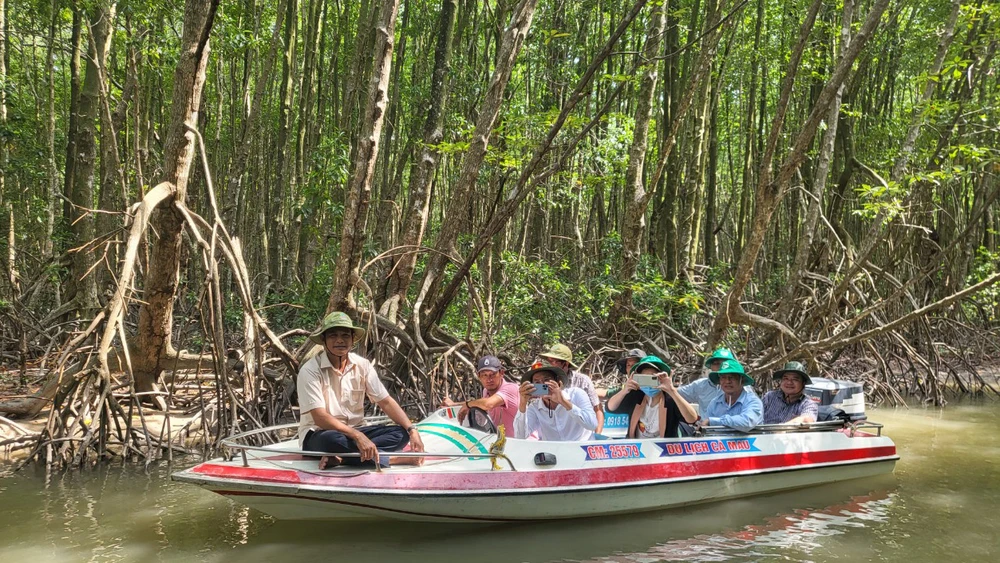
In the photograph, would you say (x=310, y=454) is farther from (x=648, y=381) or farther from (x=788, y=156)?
(x=788, y=156)

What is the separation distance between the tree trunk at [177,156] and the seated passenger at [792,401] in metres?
4.69

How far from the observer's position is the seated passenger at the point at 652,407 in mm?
5652

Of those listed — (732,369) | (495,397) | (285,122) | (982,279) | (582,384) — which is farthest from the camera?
(285,122)

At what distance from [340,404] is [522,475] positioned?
1276 millimetres

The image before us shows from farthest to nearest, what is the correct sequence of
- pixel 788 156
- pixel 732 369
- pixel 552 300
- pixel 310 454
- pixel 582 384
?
pixel 552 300 → pixel 788 156 → pixel 732 369 → pixel 582 384 → pixel 310 454

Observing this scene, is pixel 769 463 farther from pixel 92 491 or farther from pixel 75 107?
pixel 75 107

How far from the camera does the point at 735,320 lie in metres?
8.97

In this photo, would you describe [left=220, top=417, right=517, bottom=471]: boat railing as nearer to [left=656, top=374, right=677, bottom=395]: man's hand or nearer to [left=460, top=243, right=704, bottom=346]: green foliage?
[left=656, top=374, right=677, bottom=395]: man's hand

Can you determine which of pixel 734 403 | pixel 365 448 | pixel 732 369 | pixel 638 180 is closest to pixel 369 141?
pixel 365 448

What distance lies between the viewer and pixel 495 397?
5.53 meters

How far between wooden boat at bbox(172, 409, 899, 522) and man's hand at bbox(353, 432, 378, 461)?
0.37 ft

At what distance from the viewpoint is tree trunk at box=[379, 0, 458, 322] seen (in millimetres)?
7910

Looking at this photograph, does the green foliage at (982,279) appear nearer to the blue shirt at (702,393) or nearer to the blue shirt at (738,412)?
the blue shirt at (702,393)

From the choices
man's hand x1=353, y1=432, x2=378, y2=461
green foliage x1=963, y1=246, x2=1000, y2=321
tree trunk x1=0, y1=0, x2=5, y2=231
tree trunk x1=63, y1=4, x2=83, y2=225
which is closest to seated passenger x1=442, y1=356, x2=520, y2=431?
man's hand x1=353, y1=432, x2=378, y2=461
